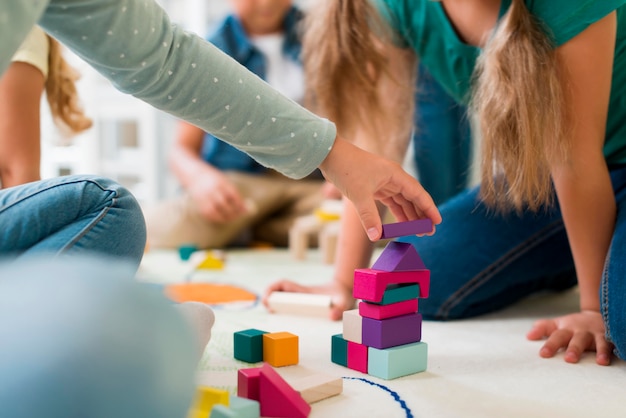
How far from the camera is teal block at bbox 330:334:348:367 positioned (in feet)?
2.71

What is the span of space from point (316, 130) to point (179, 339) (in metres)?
0.36

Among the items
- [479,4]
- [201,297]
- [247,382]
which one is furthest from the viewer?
[201,297]

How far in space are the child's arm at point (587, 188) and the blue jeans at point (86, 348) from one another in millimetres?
643

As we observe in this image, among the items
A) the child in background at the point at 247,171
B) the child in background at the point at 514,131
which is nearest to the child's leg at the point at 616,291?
the child in background at the point at 514,131

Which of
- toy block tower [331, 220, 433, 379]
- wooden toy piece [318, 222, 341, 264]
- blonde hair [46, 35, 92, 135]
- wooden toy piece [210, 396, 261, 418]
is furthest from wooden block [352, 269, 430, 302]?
wooden toy piece [318, 222, 341, 264]

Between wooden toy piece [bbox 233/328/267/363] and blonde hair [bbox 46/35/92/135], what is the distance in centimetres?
60

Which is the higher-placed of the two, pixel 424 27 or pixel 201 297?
pixel 424 27

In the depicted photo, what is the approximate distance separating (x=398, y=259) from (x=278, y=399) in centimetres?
24

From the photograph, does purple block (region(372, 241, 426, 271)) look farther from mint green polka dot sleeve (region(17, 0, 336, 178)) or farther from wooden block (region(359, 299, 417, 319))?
mint green polka dot sleeve (region(17, 0, 336, 178))

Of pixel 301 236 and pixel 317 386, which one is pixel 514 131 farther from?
pixel 301 236

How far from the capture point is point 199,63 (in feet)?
2.27

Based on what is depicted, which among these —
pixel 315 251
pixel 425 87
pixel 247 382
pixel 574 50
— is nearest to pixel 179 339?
pixel 247 382

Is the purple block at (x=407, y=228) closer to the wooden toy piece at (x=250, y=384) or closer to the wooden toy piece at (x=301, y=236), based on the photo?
the wooden toy piece at (x=250, y=384)

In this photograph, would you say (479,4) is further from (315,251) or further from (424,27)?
(315,251)
